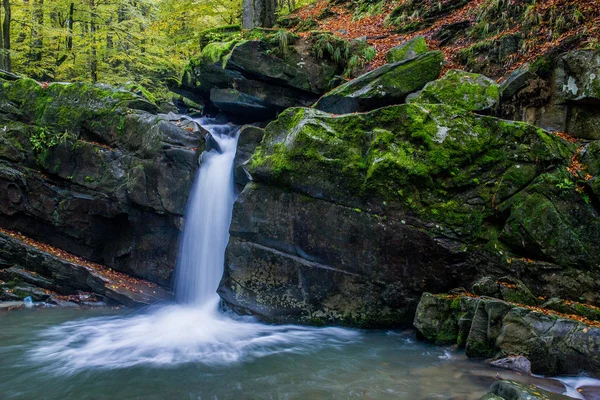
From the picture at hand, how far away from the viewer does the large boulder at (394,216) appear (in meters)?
6.72

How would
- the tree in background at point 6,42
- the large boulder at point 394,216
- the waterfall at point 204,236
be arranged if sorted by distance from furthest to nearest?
the tree in background at point 6,42 → the waterfall at point 204,236 → the large boulder at point 394,216

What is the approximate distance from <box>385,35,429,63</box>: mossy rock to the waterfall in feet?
18.7

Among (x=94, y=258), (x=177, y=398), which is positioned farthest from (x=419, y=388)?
(x=94, y=258)

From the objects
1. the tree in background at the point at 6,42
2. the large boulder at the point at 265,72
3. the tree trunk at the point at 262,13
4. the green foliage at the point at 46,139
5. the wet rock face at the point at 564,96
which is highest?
the tree trunk at the point at 262,13

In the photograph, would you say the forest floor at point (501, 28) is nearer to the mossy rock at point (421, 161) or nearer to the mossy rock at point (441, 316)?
the mossy rock at point (421, 161)

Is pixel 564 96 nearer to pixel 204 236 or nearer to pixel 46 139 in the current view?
pixel 204 236

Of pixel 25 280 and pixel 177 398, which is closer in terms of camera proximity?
pixel 177 398

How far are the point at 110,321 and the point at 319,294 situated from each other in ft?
15.4

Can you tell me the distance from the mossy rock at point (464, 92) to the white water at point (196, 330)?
5.40 metres

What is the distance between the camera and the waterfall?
9789 millimetres

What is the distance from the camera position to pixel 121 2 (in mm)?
19219

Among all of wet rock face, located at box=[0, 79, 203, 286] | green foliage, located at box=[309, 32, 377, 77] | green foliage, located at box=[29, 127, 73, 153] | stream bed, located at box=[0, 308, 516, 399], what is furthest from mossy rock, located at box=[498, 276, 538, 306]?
green foliage, located at box=[29, 127, 73, 153]

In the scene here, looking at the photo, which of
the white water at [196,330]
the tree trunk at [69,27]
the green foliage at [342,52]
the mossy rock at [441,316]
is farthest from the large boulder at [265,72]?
the tree trunk at [69,27]

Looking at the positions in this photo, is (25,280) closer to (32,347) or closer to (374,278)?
(32,347)
